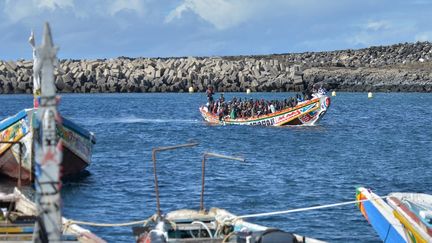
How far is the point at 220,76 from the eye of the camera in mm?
112938

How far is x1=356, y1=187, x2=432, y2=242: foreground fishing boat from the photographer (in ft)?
52.5

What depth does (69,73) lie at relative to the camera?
110 metres

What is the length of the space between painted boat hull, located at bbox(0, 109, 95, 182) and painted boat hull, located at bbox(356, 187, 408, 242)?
9.89 meters

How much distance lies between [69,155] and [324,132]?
25.8 metres

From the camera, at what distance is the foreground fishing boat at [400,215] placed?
52.5 feet

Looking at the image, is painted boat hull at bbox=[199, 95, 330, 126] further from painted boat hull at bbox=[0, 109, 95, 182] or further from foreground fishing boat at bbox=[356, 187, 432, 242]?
foreground fishing boat at bbox=[356, 187, 432, 242]

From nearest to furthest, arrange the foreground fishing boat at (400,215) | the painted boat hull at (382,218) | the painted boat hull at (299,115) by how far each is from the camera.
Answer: the foreground fishing boat at (400,215) → the painted boat hull at (382,218) → the painted boat hull at (299,115)

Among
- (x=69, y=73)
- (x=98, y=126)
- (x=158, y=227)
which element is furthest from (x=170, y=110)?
(x=158, y=227)

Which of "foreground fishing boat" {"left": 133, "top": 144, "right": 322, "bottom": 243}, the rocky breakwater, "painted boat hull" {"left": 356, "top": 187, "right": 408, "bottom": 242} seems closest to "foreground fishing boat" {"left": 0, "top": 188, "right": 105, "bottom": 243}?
"foreground fishing boat" {"left": 133, "top": 144, "right": 322, "bottom": 243}

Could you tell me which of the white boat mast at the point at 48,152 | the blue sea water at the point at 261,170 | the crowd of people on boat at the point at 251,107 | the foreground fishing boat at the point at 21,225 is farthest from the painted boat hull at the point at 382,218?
the crowd of people on boat at the point at 251,107

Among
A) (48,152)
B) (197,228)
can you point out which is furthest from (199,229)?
(48,152)

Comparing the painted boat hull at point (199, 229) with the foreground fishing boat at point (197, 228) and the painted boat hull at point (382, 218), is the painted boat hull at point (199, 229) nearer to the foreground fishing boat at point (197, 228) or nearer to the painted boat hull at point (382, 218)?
the foreground fishing boat at point (197, 228)

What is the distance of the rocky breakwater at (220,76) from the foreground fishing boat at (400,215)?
286 feet

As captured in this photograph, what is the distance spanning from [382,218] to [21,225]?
731 centimetres
